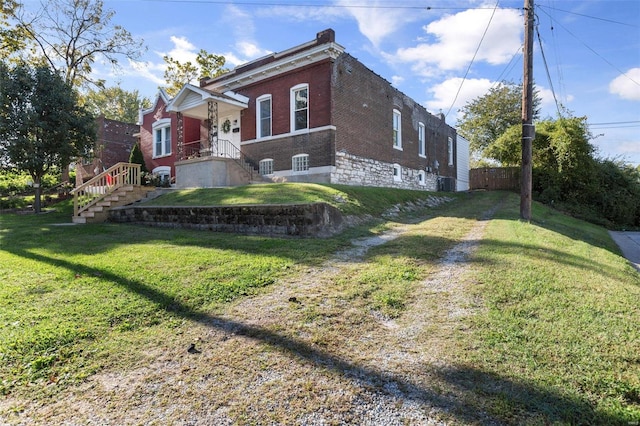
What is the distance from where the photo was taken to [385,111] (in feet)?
60.5

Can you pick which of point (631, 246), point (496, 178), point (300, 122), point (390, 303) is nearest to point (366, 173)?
point (300, 122)

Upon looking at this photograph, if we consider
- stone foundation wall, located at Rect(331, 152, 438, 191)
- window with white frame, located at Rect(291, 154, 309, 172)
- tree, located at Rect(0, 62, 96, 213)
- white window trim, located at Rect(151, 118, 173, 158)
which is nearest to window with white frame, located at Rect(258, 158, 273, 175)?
window with white frame, located at Rect(291, 154, 309, 172)

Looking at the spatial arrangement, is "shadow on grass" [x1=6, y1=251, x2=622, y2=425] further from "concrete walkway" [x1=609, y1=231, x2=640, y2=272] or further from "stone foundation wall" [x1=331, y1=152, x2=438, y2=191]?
"stone foundation wall" [x1=331, y1=152, x2=438, y2=191]

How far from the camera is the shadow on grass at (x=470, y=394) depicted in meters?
2.25

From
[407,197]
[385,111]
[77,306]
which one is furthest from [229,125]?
[77,306]

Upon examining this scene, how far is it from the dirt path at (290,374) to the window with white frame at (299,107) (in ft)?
40.5

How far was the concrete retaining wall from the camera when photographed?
24.7ft

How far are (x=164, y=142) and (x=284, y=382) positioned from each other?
22.1m

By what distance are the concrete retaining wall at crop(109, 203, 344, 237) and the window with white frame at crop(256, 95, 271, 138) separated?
783cm

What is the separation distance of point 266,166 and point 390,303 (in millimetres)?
13403

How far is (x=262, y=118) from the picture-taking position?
16.9 meters

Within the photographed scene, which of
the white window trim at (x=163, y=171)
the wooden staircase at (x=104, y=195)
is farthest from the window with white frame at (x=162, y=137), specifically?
the wooden staircase at (x=104, y=195)

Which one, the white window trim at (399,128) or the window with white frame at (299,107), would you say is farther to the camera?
the white window trim at (399,128)

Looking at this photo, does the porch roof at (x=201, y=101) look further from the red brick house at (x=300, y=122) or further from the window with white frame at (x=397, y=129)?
the window with white frame at (x=397, y=129)
